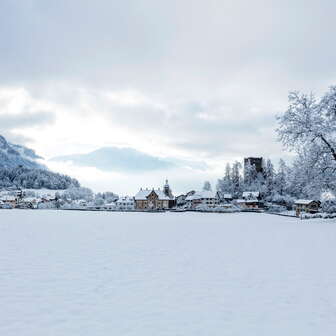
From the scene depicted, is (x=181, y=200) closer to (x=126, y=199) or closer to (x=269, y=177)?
(x=126, y=199)

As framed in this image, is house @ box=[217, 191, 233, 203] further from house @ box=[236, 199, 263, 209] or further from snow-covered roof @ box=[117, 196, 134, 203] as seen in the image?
snow-covered roof @ box=[117, 196, 134, 203]

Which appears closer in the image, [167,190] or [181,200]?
[167,190]

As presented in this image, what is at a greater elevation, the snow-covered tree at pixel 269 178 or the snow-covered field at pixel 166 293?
the snow-covered tree at pixel 269 178

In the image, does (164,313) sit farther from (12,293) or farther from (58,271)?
(58,271)

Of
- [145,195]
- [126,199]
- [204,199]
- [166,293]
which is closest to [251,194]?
[204,199]

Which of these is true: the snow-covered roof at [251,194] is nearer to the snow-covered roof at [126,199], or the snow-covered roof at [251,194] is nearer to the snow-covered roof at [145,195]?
the snow-covered roof at [145,195]

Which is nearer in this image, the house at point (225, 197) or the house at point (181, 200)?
the house at point (225, 197)

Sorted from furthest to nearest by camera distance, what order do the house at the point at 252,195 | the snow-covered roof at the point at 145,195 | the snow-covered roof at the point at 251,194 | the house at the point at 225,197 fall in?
the house at the point at 225,197 → the snow-covered roof at the point at 145,195 → the snow-covered roof at the point at 251,194 → the house at the point at 252,195

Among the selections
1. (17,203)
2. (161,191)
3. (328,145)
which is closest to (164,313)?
(328,145)

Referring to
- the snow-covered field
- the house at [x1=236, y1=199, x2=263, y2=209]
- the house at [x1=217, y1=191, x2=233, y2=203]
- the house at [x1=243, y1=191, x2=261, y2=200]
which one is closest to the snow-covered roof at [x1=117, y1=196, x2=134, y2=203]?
the house at [x1=217, y1=191, x2=233, y2=203]

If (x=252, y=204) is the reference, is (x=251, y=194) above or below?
above

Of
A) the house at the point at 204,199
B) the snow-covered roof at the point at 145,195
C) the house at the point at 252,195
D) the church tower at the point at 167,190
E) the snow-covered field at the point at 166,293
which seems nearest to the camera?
the snow-covered field at the point at 166,293

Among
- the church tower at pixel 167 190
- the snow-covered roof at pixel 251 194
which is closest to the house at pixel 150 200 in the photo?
the church tower at pixel 167 190

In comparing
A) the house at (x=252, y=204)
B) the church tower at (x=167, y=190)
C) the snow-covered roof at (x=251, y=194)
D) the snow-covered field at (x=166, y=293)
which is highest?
the church tower at (x=167, y=190)
